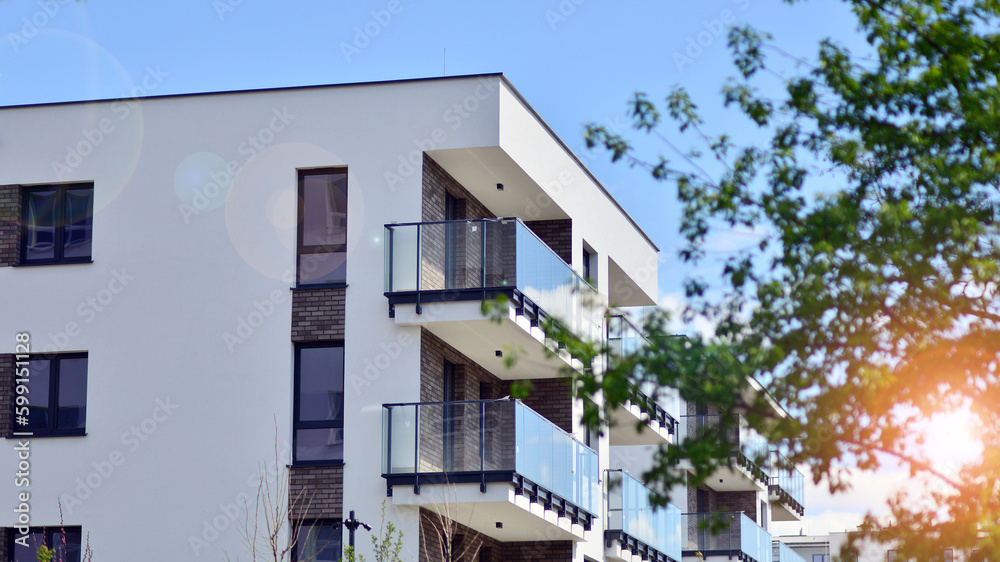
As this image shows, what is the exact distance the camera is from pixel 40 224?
2212 centimetres

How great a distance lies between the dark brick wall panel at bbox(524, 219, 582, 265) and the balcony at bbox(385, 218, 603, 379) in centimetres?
264

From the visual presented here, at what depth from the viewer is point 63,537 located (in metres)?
20.4

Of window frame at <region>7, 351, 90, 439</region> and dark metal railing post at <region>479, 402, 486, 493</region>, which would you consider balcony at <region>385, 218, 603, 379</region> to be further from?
window frame at <region>7, 351, 90, 439</region>

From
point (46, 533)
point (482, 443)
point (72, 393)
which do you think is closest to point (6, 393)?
point (72, 393)

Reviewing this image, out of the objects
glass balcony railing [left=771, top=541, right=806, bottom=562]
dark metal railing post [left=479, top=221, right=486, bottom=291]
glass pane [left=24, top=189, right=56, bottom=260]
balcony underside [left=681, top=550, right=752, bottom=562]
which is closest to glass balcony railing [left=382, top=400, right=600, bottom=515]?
dark metal railing post [left=479, top=221, right=486, bottom=291]

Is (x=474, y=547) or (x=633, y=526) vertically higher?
(x=633, y=526)

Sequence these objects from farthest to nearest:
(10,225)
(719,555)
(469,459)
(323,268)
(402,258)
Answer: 1. (719,555)
2. (10,225)
3. (323,268)
4. (402,258)
5. (469,459)

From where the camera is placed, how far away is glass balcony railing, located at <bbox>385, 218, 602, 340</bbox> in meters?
20.3

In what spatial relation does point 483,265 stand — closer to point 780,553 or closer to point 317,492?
point 317,492

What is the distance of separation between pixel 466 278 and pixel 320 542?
4.21 meters

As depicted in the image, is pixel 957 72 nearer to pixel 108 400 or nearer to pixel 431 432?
pixel 431 432

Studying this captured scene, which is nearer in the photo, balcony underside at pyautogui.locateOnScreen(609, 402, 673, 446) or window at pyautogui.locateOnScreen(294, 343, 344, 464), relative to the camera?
window at pyautogui.locateOnScreen(294, 343, 344, 464)

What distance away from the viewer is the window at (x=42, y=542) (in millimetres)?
20656

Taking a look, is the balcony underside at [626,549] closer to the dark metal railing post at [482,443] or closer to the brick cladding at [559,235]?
the brick cladding at [559,235]
